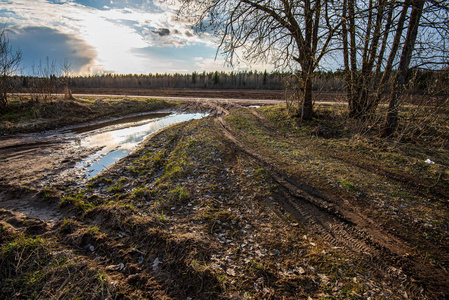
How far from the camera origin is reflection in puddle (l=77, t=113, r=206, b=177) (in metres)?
7.84

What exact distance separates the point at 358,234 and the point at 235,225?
8.42 feet

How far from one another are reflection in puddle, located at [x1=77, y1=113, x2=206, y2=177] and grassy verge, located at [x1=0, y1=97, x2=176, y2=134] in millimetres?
Answer: 3021

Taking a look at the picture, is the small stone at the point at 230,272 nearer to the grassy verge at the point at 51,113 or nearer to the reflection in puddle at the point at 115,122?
the reflection in puddle at the point at 115,122

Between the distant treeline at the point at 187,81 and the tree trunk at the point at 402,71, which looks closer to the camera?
the tree trunk at the point at 402,71

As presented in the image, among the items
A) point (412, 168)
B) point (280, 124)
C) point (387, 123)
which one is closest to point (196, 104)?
point (280, 124)

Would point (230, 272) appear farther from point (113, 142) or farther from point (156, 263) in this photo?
point (113, 142)

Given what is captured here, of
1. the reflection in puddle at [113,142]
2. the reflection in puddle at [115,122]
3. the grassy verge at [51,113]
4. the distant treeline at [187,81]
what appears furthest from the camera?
the distant treeline at [187,81]

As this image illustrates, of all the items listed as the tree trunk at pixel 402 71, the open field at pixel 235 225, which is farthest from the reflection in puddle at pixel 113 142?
the tree trunk at pixel 402 71

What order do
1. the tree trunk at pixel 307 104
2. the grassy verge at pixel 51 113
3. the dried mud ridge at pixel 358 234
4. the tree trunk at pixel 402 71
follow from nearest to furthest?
the dried mud ridge at pixel 358 234 → the tree trunk at pixel 402 71 → the tree trunk at pixel 307 104 → the grassy verge at pixel 51 113

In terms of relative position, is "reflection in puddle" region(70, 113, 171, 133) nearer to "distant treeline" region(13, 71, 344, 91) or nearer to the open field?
the open field

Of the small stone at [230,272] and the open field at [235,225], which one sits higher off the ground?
the open field at [235,225]

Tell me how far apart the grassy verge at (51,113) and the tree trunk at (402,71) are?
18.1 metres

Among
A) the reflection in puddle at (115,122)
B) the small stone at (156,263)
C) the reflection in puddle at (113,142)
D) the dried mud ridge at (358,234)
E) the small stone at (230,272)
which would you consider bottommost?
the small stone at (230,272)

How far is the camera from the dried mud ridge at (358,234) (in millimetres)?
3203
